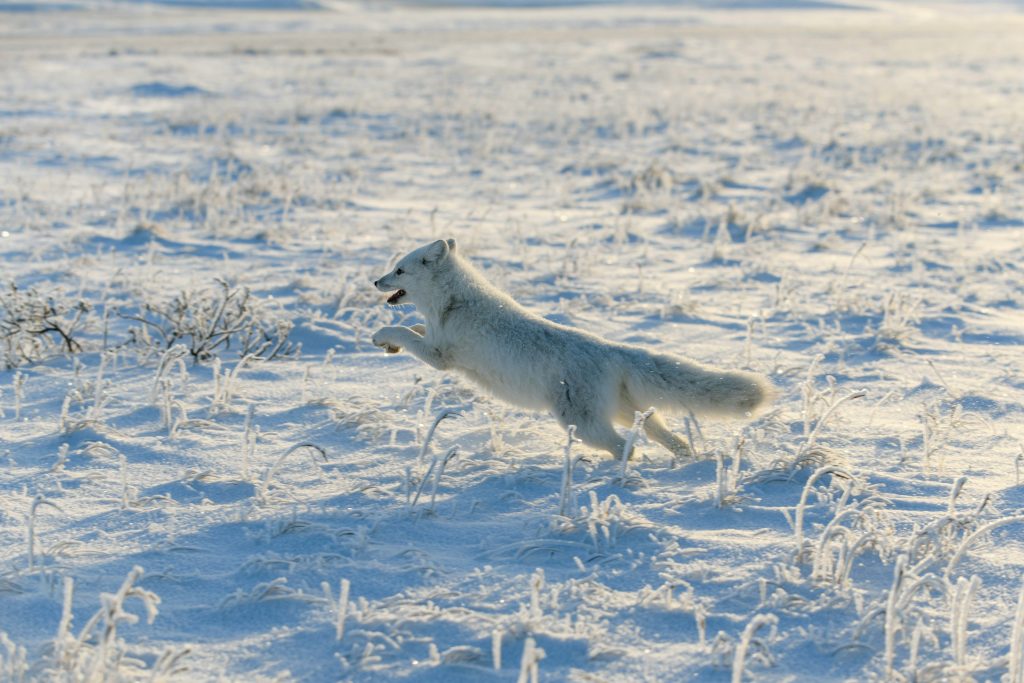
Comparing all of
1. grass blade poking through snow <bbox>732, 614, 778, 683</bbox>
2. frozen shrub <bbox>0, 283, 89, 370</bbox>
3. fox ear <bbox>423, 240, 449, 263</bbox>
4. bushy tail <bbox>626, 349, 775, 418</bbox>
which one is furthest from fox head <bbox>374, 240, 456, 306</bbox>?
grass blade poking through snow <bbox>732, 614, 778, 683</bbox>

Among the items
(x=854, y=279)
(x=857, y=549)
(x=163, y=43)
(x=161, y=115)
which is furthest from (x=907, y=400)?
(x=163, y=43)

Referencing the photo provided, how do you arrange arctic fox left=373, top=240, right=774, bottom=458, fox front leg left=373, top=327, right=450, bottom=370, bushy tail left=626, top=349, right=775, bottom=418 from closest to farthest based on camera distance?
bushy tail left=626, top=349, right=775, bottom=418, arctic fox left=373, top=240, right=774, bottom=458, fox front leg left=373, top=327, right=450, bottom=370

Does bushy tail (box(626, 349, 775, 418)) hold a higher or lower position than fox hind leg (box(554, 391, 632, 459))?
higher

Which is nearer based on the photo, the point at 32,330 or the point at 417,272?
the point at 417,272

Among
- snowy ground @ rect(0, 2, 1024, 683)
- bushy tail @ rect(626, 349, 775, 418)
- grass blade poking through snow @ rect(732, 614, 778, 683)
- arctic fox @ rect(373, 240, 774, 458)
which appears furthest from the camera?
arctic fox @ rect(373, 240, 774, 458)

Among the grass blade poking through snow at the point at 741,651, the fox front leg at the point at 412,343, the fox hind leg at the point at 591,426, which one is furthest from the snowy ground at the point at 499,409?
the fox front leg at the point at 412,343

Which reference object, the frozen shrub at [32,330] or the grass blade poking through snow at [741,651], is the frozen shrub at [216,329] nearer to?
the frozen shrub at [32,330]

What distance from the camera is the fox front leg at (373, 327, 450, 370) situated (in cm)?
566

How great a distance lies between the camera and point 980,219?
11.2m

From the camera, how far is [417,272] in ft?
19.2

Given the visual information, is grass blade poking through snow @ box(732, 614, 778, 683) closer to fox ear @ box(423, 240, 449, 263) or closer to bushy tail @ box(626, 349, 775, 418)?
bushy tail @ box(626, 349, 775, 418)

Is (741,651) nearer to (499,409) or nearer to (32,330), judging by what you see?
(499,409)

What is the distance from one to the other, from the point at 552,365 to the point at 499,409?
0.98m

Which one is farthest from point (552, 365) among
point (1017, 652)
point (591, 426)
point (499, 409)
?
point (1017, 652)
